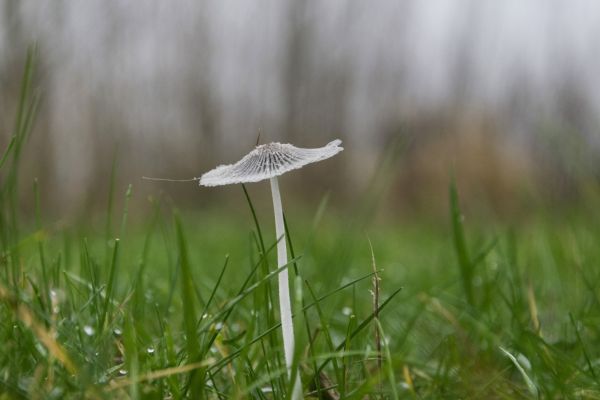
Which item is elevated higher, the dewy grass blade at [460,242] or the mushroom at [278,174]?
the mushroom at [278,174]

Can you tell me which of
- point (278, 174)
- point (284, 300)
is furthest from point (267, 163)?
point (284, 300)

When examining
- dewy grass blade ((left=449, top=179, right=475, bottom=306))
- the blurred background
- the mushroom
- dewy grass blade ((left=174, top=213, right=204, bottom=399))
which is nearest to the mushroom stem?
the mushroom

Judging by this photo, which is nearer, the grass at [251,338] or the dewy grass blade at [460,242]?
the grass at [251,338]

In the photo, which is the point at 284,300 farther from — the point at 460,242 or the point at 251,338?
the point at 460,242

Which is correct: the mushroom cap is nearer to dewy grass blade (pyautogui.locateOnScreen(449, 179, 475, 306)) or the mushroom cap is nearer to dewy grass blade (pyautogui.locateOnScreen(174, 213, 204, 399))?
dewy grass blade (pyautogui.locateOnScreen(174, 213, 204, 399))

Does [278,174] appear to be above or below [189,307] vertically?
above

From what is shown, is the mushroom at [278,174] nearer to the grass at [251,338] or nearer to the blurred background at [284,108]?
the grass at [251,338]

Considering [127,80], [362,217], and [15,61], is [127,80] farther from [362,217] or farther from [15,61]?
[362,217]

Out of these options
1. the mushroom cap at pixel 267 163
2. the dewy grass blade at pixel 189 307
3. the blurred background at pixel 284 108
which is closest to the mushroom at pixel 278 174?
the mushroom cap at pixel 267 163
